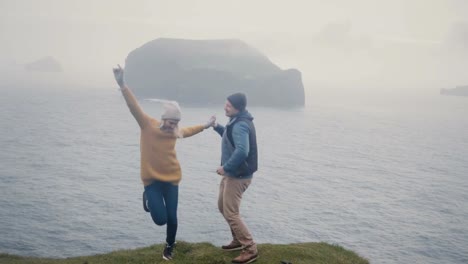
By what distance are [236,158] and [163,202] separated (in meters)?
1.97

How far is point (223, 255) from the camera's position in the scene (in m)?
10.4

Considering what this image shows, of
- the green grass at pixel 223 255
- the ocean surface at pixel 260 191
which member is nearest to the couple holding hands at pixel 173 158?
the green grass at pixel 223 255

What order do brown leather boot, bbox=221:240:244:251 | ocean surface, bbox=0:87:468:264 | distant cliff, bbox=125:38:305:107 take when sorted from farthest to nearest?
distant cliff, bbox=125:38:305:107, ocean surface, bbox=0:87:468:264, brown leather boot, bbox=221:240:244:251

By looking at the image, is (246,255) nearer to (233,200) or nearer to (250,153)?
(233,200)

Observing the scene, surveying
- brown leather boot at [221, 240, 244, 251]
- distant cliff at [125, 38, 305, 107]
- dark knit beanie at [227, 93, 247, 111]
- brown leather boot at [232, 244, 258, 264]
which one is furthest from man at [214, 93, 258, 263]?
distant cliff at [125, 38, 305, 107]

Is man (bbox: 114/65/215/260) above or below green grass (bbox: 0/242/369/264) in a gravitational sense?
above

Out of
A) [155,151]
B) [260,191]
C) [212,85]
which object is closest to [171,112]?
[155,151]

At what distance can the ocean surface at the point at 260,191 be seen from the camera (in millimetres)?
42656

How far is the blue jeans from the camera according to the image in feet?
28.8

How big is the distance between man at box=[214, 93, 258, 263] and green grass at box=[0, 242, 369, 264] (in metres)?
1.15

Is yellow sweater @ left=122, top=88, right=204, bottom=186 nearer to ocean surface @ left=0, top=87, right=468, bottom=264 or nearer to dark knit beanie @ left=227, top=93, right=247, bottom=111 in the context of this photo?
dark knit beanie @ left=227, top=93, right=247, bottom=111

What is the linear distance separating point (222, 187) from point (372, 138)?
113291 mm

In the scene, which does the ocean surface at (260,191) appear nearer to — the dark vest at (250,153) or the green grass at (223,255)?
the green grass at (223,255)

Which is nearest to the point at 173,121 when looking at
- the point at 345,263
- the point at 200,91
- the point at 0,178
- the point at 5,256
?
the point at 345,263
